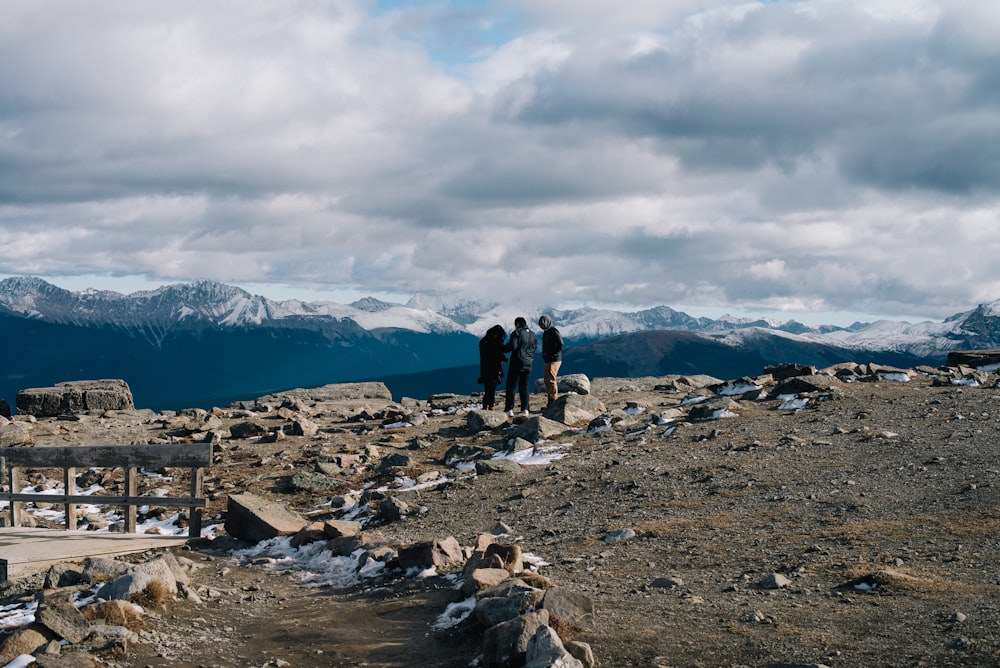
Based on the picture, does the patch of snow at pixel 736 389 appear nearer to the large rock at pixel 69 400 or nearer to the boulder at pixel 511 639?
the boulder at pixel 511 639

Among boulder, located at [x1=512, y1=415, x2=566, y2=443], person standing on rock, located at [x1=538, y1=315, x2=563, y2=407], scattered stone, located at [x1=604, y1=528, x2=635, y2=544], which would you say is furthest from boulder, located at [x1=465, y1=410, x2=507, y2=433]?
scattered stone, located at [x1=604, y1=528, x2=635, y2=544]

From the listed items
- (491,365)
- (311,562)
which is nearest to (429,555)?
(311,562)

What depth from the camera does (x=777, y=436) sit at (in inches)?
776

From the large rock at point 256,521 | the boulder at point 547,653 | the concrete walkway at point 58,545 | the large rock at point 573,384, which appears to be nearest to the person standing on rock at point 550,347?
the large rock at point 573,384

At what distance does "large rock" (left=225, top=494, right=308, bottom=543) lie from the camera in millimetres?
15219

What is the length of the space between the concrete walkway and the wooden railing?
0.59m

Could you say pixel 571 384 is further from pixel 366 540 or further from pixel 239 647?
pixel 239 647

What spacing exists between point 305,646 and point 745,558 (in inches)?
234

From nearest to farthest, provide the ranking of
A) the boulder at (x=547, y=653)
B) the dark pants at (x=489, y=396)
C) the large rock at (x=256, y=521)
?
1. the boulder at (x=547, y=653)
2. the large rock at (x=256, y=521)
3. the dark pants at (x=489, y=396)

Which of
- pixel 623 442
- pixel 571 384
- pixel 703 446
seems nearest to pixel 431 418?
pixel 571 384

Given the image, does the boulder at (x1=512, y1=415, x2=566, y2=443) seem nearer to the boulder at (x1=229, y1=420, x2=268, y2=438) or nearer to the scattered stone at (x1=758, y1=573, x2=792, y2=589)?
the boulder at (x1=229, y1=420, x2=268, y2=438)

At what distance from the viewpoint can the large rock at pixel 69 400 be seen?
39.0 metres

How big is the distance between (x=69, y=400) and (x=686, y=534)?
34.8 meters

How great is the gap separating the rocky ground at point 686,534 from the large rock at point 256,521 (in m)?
0.48
